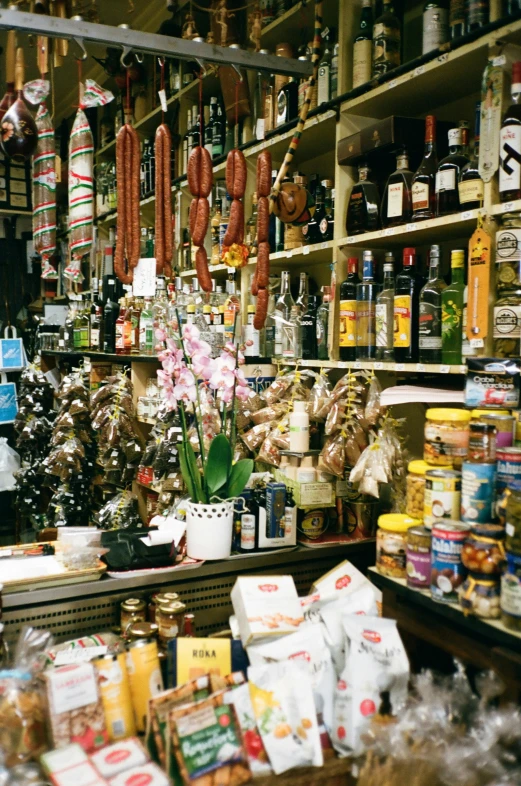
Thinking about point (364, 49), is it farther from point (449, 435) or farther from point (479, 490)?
point (479, 490)

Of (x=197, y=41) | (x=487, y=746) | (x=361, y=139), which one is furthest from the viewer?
(x=361, y=139)

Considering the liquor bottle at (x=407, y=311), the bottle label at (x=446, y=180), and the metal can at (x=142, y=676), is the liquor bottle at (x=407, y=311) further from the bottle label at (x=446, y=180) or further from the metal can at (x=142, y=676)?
the metal can at (x=142, y=676)

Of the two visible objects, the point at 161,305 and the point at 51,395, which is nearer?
the point at 161,305

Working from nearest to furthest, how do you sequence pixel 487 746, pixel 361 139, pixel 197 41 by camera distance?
1. pixel 487 746
2. pixel 197 41
3. pixel 361 139

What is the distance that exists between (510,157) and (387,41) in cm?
85

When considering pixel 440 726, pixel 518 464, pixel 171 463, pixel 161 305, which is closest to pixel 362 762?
pixel 440 726

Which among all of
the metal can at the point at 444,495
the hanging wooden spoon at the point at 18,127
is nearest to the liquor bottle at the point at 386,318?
the metal can at the point at 444,495

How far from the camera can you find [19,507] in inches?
192

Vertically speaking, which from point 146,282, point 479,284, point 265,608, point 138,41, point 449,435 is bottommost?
point 265,608

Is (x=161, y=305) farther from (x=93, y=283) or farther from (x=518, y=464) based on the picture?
(x=518, y=464)

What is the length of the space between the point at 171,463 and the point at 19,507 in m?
2.47

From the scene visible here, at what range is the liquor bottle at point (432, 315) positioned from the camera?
6.56ft

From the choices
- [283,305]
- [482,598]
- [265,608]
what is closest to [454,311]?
[482,598]

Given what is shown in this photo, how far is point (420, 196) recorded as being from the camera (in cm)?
205
